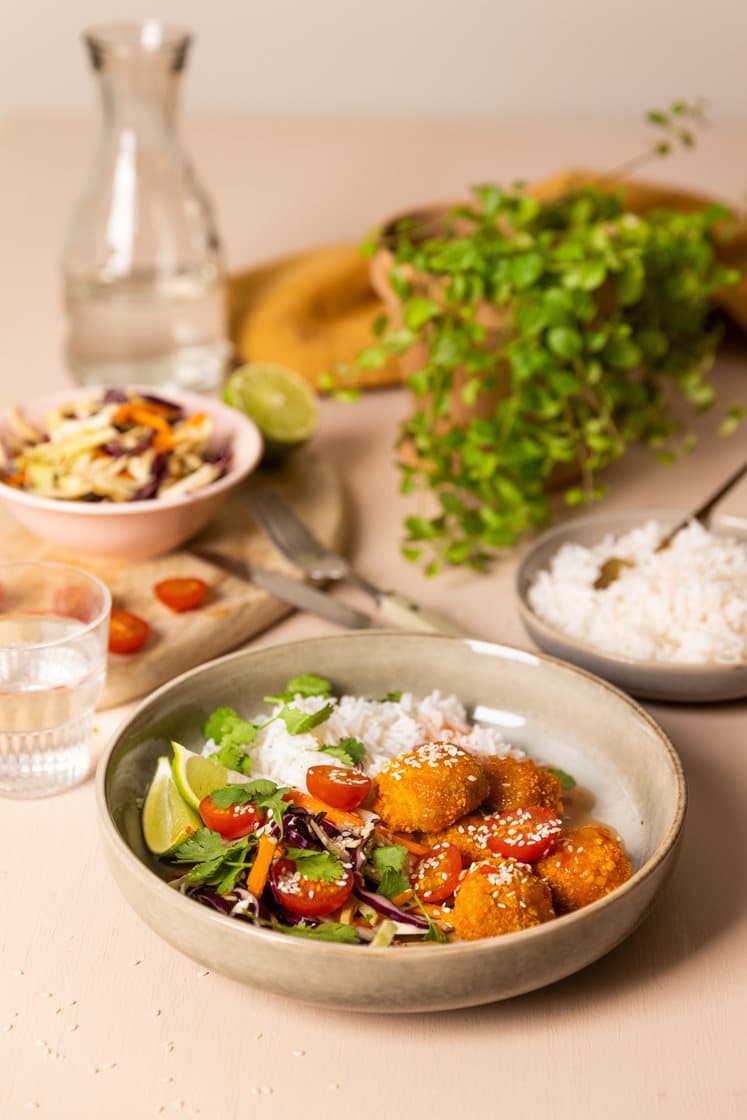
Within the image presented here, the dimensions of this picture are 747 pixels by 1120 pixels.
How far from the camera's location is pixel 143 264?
2250 millimetres

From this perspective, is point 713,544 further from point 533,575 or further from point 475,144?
point 475,144

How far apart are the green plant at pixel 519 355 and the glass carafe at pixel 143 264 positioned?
386 mm

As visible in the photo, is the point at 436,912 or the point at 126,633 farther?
the point at 126,633

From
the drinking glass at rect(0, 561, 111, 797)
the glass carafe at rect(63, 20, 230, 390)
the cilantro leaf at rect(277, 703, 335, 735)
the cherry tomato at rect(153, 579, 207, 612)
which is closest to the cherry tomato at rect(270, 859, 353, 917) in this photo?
the cilantro leaf at rect(277, 703, 335, 735)

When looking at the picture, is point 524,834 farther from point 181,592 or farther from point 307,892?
point 181,592

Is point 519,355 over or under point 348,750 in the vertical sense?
over

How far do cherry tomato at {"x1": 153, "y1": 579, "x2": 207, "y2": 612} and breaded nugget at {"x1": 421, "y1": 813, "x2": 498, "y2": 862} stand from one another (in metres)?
0.55

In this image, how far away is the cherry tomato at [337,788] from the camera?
1.27 metres

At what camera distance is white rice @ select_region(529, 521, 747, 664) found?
1555mm

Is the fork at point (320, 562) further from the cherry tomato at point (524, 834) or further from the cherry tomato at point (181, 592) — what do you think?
the cherry tomato at point (524, 834)

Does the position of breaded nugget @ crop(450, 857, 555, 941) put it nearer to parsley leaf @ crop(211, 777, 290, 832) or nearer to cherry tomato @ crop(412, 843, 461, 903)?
cherry tomato @ crop(412, 843, 461, 903)

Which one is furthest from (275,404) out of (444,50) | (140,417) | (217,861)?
(444,50)

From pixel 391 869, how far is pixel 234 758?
9.1 inches

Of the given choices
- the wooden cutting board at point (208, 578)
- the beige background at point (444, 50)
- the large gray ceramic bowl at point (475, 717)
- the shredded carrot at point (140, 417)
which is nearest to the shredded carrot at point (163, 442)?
the shredded carrot at point (140, 417)
